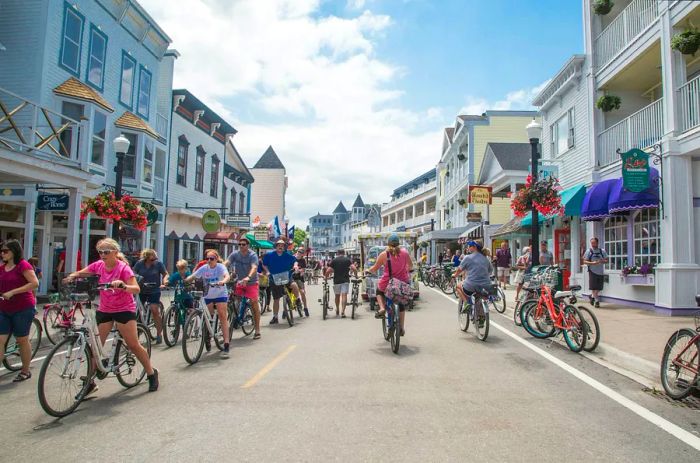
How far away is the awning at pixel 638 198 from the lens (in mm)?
12234

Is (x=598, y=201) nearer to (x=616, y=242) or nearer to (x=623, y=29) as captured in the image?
(x=616, y=242)

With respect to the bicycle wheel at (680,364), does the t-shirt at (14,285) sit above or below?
above

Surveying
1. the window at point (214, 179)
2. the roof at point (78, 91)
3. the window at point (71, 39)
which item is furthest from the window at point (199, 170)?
the window at point (71, 39)

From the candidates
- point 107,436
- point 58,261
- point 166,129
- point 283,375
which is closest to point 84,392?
point 107,436

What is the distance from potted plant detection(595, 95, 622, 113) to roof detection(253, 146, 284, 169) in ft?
152

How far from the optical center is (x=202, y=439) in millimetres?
4098

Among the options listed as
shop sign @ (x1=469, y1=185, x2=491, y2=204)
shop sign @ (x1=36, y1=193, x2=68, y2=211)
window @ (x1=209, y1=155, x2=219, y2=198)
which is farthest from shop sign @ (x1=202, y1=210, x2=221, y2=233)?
shop sign @ (x1=469, y1=185, x2=491, y2=204)

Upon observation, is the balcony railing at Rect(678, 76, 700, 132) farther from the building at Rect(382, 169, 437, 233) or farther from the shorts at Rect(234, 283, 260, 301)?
the building at Rect(382, 169, 437, 233)

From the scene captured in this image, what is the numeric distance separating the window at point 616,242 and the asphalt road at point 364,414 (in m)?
8.46

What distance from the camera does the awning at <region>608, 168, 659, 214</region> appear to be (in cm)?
1223

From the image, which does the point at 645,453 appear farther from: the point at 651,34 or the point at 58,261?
the point at 58,261

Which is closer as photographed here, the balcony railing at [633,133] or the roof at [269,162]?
the balcony railing at [633,133]

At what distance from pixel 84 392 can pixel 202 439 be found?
1.80m

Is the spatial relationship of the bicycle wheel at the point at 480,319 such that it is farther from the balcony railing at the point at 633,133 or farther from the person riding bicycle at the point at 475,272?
the balcony railing at the point at 633,133
